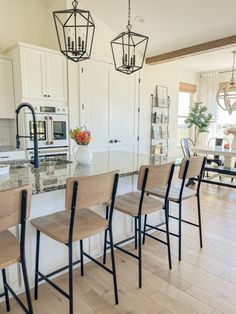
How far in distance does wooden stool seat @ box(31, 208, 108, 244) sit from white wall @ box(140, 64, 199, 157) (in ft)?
12.3

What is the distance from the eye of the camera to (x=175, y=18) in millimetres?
3736

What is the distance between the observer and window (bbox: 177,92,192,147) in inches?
271

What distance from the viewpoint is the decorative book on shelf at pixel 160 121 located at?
5.55m

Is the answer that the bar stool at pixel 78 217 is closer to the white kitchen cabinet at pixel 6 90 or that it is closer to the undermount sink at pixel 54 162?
the undermount sink at pixel 54 162

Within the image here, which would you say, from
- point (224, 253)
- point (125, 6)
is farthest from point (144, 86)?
point (224, 253)

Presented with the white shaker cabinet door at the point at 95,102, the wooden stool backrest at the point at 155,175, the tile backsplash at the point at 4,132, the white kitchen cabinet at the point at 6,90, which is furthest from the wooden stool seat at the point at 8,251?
the white shaker cabinet door at the point at 95,102

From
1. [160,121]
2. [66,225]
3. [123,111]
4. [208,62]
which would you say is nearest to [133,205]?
[66,225]

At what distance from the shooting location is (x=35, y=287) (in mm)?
1781

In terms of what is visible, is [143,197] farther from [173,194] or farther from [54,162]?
[54,162]

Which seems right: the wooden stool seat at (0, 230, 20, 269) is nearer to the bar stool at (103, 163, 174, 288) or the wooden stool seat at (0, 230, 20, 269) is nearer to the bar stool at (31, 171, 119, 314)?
the bar stool at (31, 171, 119, 314)

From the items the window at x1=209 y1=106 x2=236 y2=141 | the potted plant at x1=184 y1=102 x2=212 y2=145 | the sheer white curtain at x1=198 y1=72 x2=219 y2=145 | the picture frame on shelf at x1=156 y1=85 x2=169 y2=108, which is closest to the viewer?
the picture frame on shelf at x1=156 y1=85 x2=169 y2=108

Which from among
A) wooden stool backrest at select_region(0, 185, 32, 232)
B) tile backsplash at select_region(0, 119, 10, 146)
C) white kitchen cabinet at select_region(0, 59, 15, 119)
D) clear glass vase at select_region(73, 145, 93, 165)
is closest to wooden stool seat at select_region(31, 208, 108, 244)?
wooden stool backrest at select_region(0, 185, 32, 232)

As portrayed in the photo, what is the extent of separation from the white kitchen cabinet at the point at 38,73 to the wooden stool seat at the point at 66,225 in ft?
7.76

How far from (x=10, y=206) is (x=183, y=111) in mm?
6504
